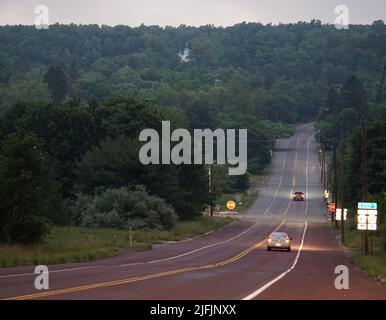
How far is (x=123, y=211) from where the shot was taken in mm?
68938

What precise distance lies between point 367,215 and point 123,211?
29702 mm

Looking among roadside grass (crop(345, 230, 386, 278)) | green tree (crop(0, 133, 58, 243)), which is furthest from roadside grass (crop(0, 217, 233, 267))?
roadside grass (crop(345, 230, 386, 278))

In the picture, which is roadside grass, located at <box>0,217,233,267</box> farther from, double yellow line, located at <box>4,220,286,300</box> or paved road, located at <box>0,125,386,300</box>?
double yellow line, located at <box>4,220,286,300</box>

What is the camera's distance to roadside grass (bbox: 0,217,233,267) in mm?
35250

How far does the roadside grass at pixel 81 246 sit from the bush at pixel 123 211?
148 centimetres

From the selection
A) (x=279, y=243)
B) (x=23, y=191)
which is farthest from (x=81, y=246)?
(x=279, y=243)

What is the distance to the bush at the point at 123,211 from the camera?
67125mm

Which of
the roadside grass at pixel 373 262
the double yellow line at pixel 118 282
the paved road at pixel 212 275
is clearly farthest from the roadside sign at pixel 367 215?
the double yellow line at pixel 118 282

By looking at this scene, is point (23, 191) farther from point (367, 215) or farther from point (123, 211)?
point (123, 211)

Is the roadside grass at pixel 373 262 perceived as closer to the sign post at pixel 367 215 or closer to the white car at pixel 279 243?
the sign post at pixel 367 215
